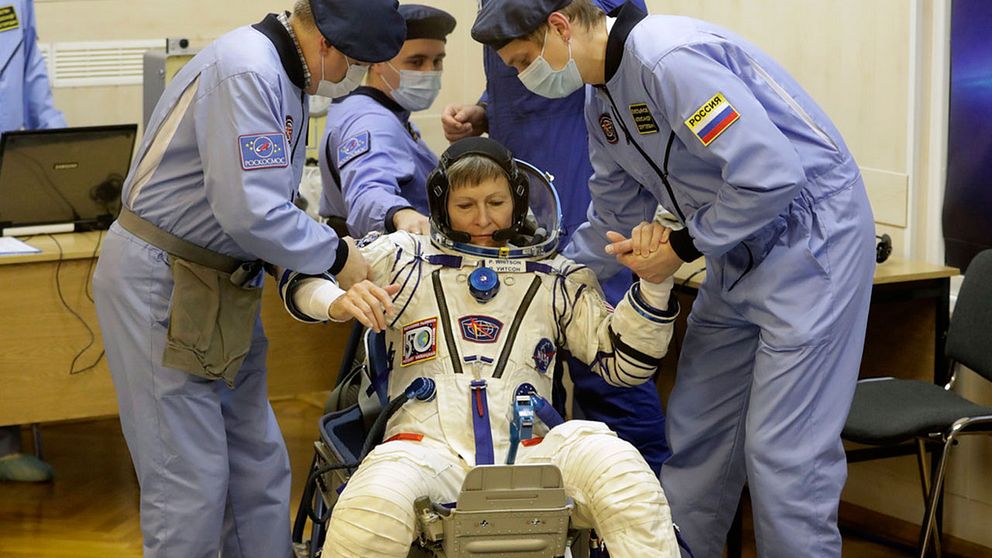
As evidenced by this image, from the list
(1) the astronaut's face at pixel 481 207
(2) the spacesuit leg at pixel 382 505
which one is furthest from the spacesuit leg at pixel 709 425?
(2) the spacesuit leg at pixel 382 505

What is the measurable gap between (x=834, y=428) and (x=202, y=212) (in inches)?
53.8

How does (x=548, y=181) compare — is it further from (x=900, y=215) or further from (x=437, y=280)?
(x=900, y=215)

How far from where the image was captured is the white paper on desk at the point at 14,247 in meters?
3.88

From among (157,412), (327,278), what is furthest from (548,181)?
(157,412)

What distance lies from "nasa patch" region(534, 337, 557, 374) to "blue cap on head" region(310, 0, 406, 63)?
73 cm

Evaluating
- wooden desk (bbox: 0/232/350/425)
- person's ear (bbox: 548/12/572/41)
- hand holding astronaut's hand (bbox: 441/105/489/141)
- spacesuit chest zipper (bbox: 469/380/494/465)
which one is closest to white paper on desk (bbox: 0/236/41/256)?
wooden desk (bbox: 0/232/350/425)

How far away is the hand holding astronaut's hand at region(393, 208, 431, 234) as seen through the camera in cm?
317

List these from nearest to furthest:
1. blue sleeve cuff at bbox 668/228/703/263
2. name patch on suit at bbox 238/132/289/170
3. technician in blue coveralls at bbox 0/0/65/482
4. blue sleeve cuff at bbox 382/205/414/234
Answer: name patch on suit at bbox 238/132/289/170, blue sleeve cuff at bbox 668/228/703/263, blue sleeve cuff at bbox 382/205/414/234, technician in blue coveralls at bbox 0/0/65/482

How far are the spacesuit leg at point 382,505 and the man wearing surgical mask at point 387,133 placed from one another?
Answer: 1.08m

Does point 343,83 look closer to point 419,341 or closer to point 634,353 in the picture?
point 419,341

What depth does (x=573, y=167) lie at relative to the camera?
3.60 meters

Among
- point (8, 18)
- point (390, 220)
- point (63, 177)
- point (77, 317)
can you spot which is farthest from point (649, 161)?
point (8, 18)

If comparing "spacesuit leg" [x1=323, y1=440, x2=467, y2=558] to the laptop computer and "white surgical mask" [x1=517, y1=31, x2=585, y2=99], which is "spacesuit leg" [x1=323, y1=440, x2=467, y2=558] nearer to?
"white surgical mask" [x1=517, y1=31, x2=585, y2=99]

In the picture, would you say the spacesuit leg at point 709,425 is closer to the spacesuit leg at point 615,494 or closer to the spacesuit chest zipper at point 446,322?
the spacesuit leg at point 615,494
